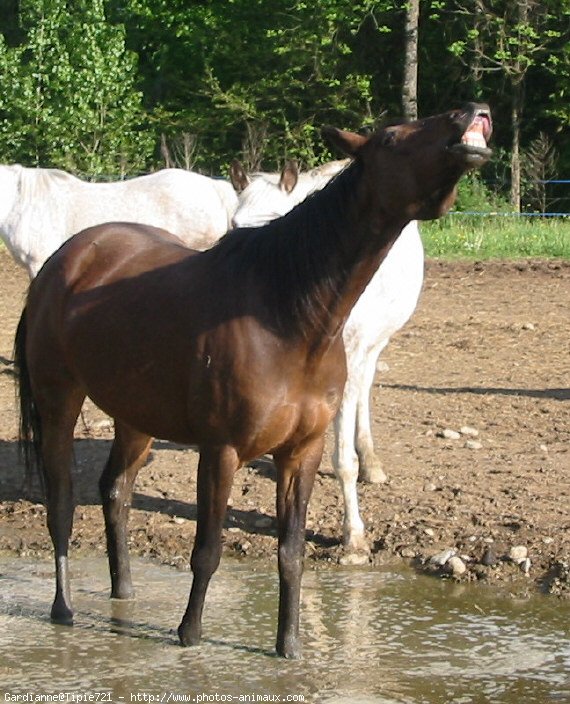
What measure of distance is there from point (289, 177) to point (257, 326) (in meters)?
2.04

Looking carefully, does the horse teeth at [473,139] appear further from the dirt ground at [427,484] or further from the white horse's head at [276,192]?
the dirt ground at [427,484]

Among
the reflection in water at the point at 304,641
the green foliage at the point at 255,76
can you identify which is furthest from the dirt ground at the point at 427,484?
the green foliage at the point at 255,76

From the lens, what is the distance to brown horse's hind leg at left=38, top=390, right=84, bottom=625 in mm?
5242

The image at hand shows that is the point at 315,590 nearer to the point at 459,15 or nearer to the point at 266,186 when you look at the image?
the point at 266,186

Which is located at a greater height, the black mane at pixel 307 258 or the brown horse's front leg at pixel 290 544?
the black mane at pixel 307 258

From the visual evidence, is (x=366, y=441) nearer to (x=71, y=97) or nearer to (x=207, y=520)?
(x=207, y=520)

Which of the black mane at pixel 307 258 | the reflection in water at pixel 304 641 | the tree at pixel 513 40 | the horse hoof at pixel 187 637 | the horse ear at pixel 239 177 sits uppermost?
the tree at pixel 513 40

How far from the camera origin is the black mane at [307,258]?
4.36 metres

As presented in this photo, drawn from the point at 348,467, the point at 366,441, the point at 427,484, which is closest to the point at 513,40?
the point at 366,441

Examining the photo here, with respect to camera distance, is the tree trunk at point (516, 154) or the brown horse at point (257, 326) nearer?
the brown horse at point (257, 326)

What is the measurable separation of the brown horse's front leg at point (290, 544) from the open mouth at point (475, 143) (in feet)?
4.45

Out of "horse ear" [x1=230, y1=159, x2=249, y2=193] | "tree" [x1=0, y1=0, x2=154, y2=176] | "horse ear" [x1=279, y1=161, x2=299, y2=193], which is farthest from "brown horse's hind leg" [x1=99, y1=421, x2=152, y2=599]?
"tree" [x1=0, y1=0, x2=154, y2=176]

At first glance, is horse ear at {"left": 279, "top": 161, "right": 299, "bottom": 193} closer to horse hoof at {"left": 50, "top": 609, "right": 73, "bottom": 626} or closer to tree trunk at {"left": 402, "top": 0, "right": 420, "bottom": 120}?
horse hoof at {"left": 50, "top": 609, "right": 73, "bottom": 626}

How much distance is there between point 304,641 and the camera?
4934mm
